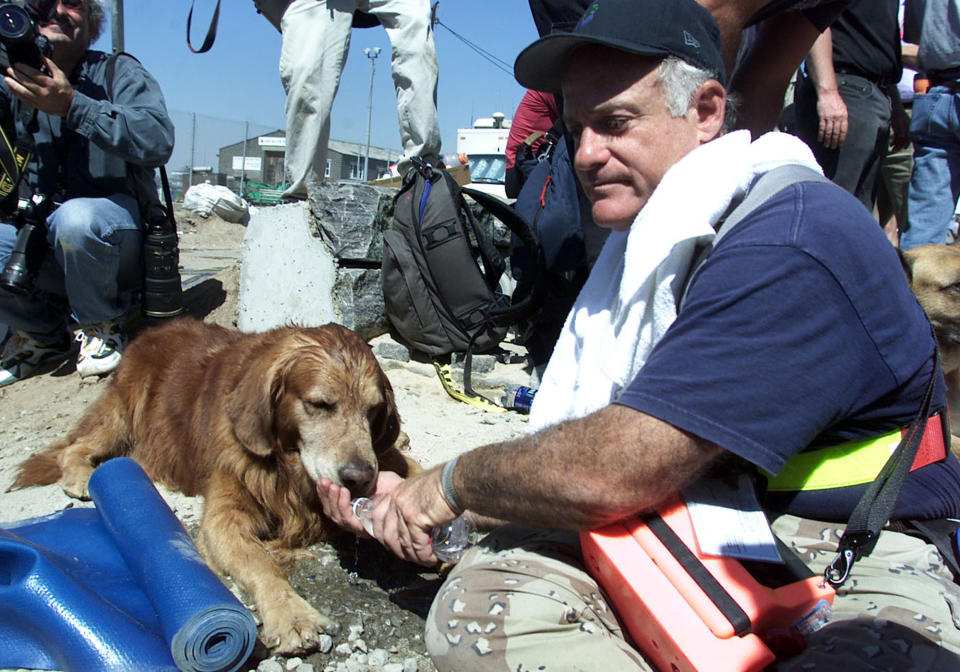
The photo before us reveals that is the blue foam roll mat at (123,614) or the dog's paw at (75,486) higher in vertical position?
the blue foam roll mat at (123,614)

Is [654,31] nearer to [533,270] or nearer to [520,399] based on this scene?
[520,399]

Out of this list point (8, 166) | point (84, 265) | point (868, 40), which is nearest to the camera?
point (868, 40)

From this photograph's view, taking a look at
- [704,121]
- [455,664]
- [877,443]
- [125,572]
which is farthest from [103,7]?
[877,443]

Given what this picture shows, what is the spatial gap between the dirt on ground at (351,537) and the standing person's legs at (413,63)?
171cm

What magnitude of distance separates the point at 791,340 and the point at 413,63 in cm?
457

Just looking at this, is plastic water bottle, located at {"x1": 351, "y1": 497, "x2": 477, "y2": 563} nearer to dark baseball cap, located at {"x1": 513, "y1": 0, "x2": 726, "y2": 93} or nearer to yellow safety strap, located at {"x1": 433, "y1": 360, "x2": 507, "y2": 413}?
dark baseball cap, located at {"x1": 513, "y1": 0, "x2": 726, "y2": 93}

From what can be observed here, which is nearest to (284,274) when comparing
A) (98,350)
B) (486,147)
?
(98,350)

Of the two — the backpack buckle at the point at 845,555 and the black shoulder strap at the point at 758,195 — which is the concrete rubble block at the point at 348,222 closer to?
the black shoulder strap at the point at 758,195

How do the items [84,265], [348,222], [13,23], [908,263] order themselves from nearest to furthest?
[908,263]
[13,23]
[84,265]
[348,222]

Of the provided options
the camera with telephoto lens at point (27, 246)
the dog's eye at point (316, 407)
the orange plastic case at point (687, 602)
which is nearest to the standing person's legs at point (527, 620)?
the orange plastic case at point (687, 602)

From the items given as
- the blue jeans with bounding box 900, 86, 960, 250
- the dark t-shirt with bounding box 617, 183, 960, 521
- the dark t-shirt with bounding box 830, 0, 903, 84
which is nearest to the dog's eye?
the dark t-shirt with bounding box 617, 183, 960, 521

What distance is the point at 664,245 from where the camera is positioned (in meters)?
1.77

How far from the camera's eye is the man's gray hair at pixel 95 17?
16.1ft

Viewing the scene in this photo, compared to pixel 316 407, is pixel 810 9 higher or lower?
higher
